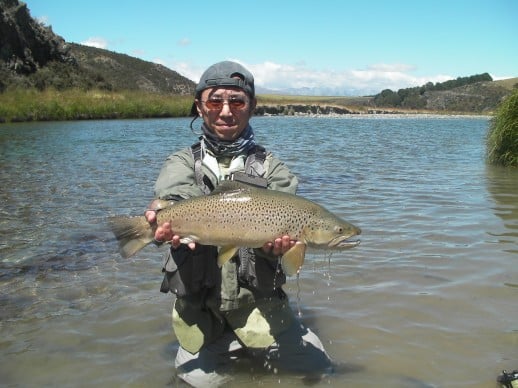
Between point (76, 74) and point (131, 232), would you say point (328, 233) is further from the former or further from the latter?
point (76, 74)

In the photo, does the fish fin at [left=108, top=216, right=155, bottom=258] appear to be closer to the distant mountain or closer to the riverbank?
the riverbank

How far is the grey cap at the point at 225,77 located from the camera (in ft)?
12.6

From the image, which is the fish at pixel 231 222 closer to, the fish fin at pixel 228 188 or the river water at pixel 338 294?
the fish fin at pixel 228 188

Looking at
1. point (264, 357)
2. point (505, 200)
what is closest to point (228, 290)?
point (264, 357)

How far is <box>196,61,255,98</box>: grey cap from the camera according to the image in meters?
3.83

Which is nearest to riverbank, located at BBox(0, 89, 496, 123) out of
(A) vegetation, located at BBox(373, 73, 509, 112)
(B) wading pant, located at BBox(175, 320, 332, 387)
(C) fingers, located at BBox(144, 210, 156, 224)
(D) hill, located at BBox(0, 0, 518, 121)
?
(D) hill, located at BBox(0, 0, 518, 121)

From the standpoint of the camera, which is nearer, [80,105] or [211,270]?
[211,270]

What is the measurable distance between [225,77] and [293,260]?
1.48 meters

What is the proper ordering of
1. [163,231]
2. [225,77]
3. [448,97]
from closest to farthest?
[163,231]
[225,77]
[448,97]

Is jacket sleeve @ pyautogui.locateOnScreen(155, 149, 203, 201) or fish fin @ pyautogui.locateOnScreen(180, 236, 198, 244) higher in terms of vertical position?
jacket sleeve @ pyautogui.locateOnScreen(155, 149, 203, 201)

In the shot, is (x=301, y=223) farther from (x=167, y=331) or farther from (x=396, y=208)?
(x=396, y=208)

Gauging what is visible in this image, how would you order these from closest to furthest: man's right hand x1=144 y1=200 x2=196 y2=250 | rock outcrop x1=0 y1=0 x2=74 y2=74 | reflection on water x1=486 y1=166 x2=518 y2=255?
man's right hand x1=144 y1=200 x2=196 y2=250 < reflection on water x1=486 y1=166 x2=518 y2=255 < rock outcrop x1=0 y1=0 x2=74 y2=74

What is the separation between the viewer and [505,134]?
15.8 m

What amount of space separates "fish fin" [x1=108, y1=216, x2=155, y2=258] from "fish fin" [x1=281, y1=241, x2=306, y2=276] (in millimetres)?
896
